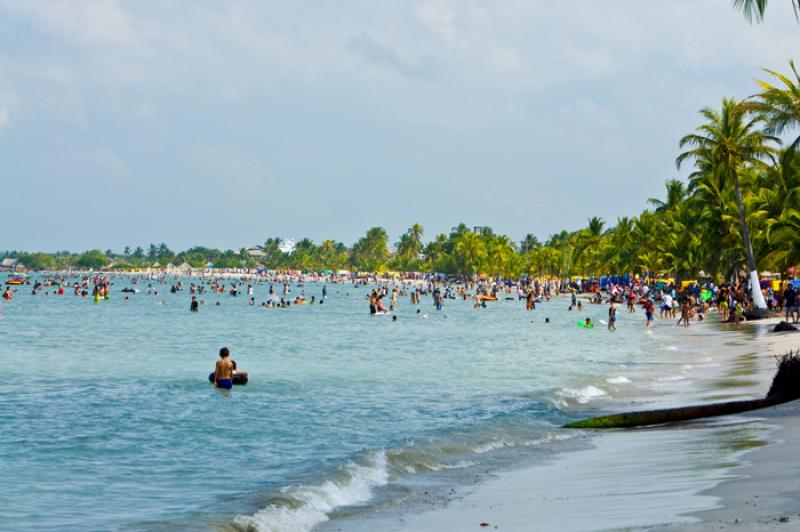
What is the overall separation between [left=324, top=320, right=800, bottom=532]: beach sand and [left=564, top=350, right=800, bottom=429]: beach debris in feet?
1.85

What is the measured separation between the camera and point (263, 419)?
19.8 m

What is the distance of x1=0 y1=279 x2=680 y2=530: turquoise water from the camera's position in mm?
12039

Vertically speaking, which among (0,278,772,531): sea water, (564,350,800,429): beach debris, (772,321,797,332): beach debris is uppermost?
(772,321,797,332): beach debris

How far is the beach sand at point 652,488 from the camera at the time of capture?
7691 millimetres

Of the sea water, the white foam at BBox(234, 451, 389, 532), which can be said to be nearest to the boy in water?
the sea water

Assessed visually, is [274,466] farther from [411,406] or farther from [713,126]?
[713,126]

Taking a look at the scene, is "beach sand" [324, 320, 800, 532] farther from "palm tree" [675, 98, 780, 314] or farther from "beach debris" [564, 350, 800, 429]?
"palm tree" [675, 98, 780, 314]

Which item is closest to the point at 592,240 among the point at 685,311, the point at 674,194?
the point at 674,194

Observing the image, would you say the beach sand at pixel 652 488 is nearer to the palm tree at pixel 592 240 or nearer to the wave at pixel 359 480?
the wave at pixel 359 480

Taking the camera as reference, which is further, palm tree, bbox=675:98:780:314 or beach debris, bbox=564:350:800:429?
palm tree, bbox=675:98:780:314

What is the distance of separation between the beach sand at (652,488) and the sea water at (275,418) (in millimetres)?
1420

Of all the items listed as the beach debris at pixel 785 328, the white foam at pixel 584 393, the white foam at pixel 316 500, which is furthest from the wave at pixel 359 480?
the beach debris at pixel 785 328

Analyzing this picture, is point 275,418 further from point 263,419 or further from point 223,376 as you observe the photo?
point 223,376

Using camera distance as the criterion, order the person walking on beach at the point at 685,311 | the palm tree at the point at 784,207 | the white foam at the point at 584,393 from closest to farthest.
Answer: the white foam at the point at 584,393
the palm tree at the point at 784,207
the person walking on beach at the point at 685,311
